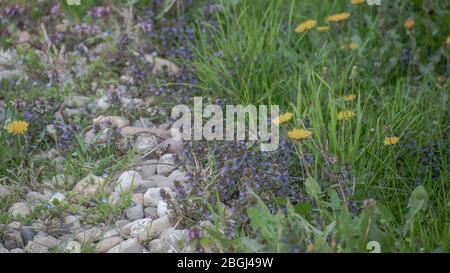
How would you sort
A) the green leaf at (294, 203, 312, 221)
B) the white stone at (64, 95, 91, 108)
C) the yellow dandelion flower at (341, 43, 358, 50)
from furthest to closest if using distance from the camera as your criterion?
the yellow dandelion flower at (341, 43, 358, 50) < the white stone at (64, 95, 91, 108) < the green leaf at (294, 203, 312, 221)

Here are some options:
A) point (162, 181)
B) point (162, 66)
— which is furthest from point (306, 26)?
point (162, 181)

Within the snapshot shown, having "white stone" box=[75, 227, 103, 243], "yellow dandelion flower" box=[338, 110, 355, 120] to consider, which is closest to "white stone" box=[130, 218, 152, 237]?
"white stone" box=[75, 227, 103, 243]

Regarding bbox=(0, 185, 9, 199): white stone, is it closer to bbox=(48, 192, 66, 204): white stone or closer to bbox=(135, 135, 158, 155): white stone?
bbox=(48, 192, 66, 204): white stone

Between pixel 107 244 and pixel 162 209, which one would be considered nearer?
pixel 107 244

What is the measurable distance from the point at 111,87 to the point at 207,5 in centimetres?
92

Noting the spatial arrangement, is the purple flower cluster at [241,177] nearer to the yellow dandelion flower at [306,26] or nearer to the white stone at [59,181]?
the white stone at [59,181]

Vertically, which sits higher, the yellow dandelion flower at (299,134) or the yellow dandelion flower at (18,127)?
the yellow dandelion flower at (299,134)

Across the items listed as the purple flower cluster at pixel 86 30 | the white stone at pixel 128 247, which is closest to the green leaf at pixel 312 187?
the white stone at pixel 128 247

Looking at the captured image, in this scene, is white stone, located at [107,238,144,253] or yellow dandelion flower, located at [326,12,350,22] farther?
yellow dandelion flower, located at [326,12,350,22]

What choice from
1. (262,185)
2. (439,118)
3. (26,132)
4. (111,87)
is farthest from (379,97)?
(26,132)

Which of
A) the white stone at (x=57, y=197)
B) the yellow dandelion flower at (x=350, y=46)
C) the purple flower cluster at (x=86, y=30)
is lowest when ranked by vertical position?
the white stone at (x=57, y=197)

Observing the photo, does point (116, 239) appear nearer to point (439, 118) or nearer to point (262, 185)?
point (262, 185)

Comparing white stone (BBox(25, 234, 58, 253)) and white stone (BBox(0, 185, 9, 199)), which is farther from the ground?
white stone (BBox(0, 185, 9, 199))

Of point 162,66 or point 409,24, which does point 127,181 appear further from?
point 409,24
